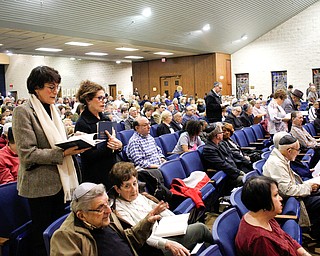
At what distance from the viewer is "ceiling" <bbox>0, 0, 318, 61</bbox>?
8195mm

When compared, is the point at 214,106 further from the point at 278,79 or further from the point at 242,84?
the point at 242,84

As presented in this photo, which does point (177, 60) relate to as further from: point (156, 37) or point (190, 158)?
point (190, 158)

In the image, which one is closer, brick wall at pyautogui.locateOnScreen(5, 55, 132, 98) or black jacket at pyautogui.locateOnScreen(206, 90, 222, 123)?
black jacket at pyautogui.locateOnScreen(206, 90, 222, 123)

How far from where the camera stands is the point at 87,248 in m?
1.65

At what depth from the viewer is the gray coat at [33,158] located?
195 centimetres

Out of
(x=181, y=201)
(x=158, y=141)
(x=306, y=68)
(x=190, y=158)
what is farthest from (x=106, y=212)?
(x=306, y=68)

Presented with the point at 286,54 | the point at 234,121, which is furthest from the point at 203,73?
the point at 234,121

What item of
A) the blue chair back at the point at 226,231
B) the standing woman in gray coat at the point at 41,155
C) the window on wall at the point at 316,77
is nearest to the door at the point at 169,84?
the window on wall at the point at 316,77

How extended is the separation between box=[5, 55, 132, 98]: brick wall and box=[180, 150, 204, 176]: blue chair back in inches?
619

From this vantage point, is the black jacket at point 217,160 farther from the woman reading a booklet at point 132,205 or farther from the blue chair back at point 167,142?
the woman reading a booklet at point 132,205

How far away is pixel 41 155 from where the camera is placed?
76.5 inches

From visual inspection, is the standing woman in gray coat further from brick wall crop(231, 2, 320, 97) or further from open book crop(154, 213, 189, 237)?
brick wall crop(231, 2, 320, 97)

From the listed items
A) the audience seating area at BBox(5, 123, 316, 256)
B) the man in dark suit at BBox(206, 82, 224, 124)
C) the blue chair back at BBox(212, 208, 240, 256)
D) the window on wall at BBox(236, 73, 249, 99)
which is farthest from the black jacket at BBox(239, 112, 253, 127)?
the window on wall at BBox(236, 73, 249, 99)

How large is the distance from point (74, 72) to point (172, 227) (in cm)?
1983
